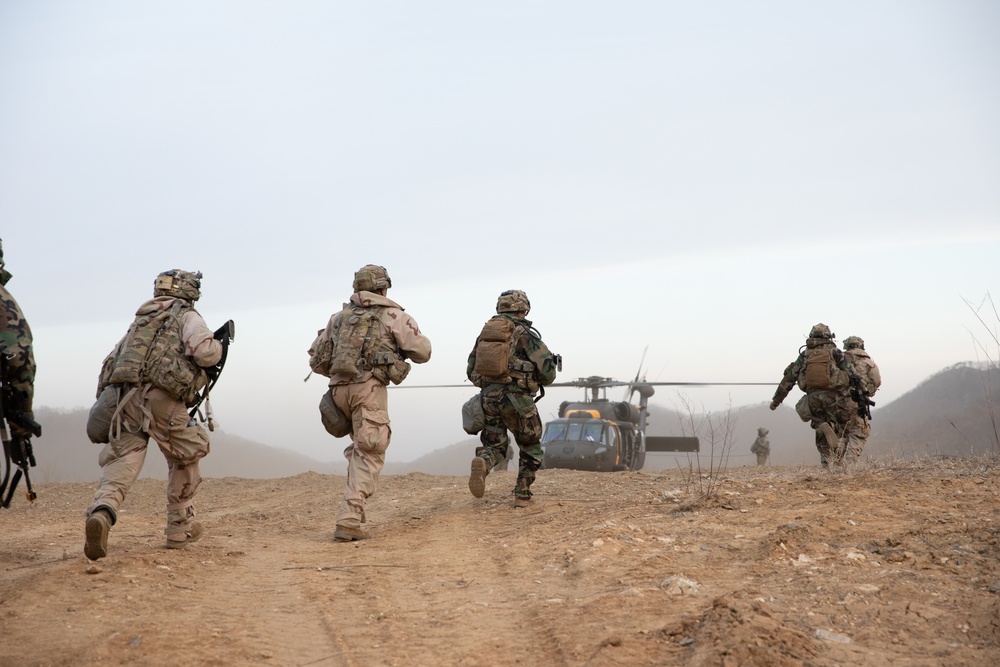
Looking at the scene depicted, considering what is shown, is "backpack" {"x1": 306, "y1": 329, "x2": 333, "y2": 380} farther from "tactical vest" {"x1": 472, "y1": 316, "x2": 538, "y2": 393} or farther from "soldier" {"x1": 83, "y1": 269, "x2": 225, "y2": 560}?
"tactical vest" {"x1": 472, "y1": 316, "x2": 538, "y2": 393}

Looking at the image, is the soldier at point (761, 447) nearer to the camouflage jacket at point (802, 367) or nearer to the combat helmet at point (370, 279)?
the camouflage jacket at point (802, 367)

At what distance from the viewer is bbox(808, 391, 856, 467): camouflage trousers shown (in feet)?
36.8

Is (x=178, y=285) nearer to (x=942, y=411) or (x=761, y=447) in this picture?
(x=761, y=447)

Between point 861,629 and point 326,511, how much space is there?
669 centimetres

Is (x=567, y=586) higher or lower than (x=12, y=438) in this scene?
lower

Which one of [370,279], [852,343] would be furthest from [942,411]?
[370,279]

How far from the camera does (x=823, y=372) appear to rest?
36.4 ft

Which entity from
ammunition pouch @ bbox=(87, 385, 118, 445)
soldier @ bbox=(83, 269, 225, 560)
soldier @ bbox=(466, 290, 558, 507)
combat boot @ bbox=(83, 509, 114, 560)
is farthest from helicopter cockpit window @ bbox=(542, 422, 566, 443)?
combat boot @ bbox=(83, 509, 114, 560)

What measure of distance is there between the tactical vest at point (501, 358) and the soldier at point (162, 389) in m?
2.62

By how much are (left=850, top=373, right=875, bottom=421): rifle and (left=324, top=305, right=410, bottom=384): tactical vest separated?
655 cm

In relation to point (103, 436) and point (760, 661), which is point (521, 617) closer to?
point (760, 661)

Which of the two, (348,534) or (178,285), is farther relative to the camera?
(348,534)

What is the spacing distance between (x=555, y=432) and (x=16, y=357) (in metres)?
13.9

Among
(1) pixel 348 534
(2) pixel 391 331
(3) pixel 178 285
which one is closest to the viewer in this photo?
(3) pixel 178 285
